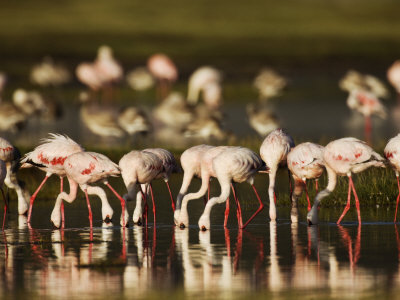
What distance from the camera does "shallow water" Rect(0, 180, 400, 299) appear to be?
30.2ft

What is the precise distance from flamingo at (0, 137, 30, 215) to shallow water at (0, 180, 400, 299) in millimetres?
820

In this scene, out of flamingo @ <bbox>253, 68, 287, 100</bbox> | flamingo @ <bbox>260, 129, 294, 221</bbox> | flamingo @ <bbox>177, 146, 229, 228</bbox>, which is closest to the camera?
flamingo @ <bbox>177, 146, 229, 228</bbox>

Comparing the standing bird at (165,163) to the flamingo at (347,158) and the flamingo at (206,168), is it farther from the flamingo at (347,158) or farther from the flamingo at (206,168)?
the flamingo at (347,158)

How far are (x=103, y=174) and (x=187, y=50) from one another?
165ft

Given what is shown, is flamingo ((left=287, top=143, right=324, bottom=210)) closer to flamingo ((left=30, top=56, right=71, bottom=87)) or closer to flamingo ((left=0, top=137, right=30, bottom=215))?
flamingo ((left=0, top=137, right=30, bottom=215))

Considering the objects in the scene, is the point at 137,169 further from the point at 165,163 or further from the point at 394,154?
the point at 394,154

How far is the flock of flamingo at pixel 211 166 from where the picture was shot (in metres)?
12.9

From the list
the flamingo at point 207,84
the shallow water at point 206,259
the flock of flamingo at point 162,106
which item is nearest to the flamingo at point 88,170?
the shallow water at point 206,259

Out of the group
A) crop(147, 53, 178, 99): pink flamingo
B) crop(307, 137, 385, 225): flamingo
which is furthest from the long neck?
crop(147, 53, 178, 99): pink flamingo

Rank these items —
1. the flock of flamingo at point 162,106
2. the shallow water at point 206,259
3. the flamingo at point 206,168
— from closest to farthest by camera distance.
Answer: the shallow water at point 206,259
the flamingo at point 206,168
the flock of flamingo at point 162,106

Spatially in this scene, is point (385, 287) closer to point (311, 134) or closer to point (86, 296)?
point (86, 296)

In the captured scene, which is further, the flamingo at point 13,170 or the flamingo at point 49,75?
the flamingo at point 49,75

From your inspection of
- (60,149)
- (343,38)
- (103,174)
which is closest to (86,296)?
(103,174)

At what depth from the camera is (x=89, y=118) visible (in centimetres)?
2666
